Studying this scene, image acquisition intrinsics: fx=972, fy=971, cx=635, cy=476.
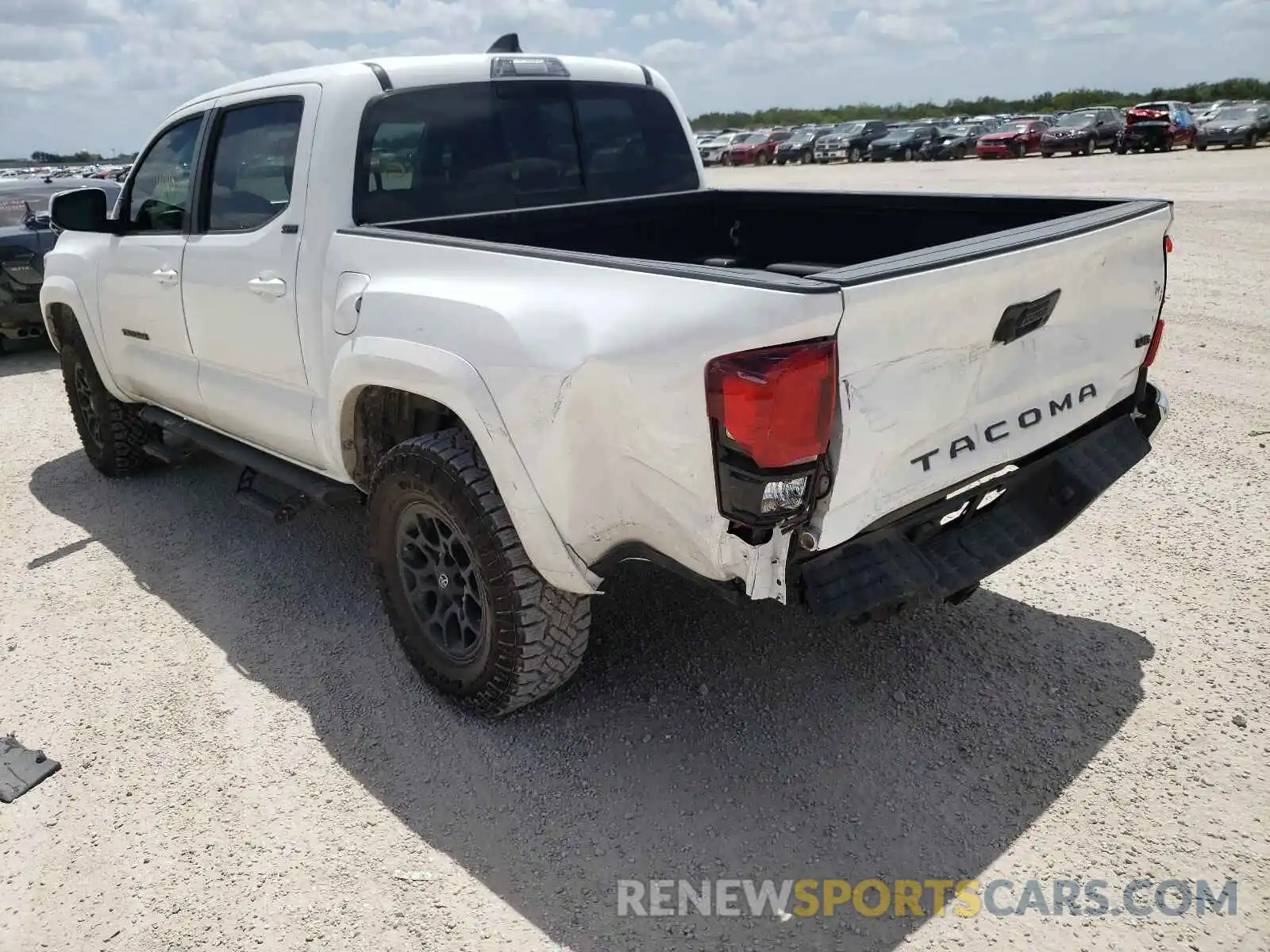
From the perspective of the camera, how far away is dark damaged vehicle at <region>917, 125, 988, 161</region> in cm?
3628

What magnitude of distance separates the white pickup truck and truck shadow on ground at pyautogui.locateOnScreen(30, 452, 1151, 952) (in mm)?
285

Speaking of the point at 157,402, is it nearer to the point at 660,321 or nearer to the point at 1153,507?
the point at 660,321

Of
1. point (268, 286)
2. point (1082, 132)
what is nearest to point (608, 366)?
point (268, 286)

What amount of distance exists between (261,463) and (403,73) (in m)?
1.65

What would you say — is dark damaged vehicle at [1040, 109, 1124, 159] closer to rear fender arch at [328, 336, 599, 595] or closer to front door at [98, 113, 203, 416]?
front door at [98, 113, 203, 416]

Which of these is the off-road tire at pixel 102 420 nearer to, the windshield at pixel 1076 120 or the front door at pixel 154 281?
the front door at pixel 154 281

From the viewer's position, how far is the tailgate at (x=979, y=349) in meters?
2.20

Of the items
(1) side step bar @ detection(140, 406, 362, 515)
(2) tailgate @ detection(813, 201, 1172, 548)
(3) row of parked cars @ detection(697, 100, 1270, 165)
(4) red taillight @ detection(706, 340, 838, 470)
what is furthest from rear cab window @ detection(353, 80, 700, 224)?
(3) row of parked cars @ detection(697, 100, 1270, 165)

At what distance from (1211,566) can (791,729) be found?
2.01m

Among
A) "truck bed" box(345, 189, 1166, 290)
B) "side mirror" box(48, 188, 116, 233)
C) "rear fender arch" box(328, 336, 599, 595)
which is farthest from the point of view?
"side mirror" box(48, 188, 116, 233)

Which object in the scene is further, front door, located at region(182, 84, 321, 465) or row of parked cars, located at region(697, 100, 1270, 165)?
row of parked cars, located at region(697, 100, 1270, 165)

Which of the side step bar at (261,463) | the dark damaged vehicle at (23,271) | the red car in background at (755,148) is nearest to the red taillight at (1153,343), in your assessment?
the side step bar at (261,463)

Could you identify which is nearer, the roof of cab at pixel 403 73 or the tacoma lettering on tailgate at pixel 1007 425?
the tacoma lettering on tailgate at pixel 1007 425

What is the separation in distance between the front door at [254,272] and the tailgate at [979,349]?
211 centimetres
